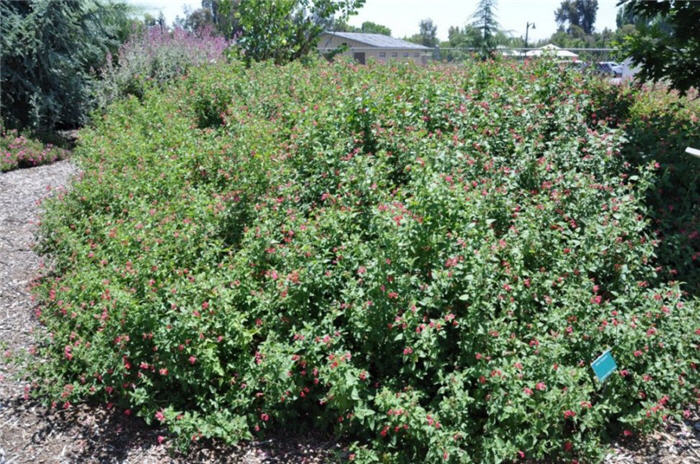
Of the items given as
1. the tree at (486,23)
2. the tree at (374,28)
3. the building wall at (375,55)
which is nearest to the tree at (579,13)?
the tree at (374,28)

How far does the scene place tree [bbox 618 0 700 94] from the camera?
17.4 feet

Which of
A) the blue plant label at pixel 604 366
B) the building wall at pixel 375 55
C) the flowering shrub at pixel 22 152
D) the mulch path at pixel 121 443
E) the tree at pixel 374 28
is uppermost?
the tree at pixel 374 28

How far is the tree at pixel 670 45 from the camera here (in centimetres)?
530

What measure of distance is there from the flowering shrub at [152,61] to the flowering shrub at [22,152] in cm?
130

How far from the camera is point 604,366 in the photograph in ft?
9.49

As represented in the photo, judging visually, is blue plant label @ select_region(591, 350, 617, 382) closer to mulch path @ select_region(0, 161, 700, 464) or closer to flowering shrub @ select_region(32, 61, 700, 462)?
flowering shrub @ select_region(32, 61, 700, 462)

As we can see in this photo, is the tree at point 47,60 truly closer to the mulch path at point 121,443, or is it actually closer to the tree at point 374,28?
A: the mulch path at point 121,443

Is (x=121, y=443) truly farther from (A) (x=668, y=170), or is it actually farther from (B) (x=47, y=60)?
(B) (x=47, y=60)

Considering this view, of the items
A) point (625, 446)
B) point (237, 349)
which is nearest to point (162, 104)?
point (237, 349)

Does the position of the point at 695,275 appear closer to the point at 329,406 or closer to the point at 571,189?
the point at 571,189

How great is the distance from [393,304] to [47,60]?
9697 mm

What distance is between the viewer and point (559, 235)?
11.8 feet

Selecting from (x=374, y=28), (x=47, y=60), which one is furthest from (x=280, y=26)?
(x=374, y=28)

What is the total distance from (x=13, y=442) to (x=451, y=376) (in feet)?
8.57
